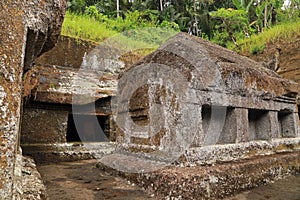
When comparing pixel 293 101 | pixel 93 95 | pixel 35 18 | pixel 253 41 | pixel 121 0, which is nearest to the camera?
pixel 35 18

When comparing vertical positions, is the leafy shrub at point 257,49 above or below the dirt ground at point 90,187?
above

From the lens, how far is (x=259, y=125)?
10.9ft

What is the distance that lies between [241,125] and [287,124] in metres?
1.50

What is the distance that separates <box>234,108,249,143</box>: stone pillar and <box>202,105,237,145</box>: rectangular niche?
0.13ft

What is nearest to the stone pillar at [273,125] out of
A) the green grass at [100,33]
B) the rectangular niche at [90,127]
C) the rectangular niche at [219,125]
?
the rectangular niche at [219,125]

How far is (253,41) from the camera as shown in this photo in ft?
24.8

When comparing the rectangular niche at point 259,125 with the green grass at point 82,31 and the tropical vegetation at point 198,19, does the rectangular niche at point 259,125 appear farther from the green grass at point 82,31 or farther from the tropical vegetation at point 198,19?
the green grass at point 82,31

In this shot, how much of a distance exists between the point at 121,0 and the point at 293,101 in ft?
50.9

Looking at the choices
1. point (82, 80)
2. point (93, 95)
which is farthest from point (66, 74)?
point (93, 95)

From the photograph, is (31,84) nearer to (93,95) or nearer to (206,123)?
(93,95)

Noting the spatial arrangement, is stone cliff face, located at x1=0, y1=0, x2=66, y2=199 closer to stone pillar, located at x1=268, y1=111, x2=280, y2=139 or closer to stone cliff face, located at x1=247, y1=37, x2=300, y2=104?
stone pillar, located at x1=268, y1=111, x2=280, y2=139

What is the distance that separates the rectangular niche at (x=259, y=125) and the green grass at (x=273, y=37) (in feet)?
14.2

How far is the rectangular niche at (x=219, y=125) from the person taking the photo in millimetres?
2770

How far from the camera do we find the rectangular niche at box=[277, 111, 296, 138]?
365 centimetres
